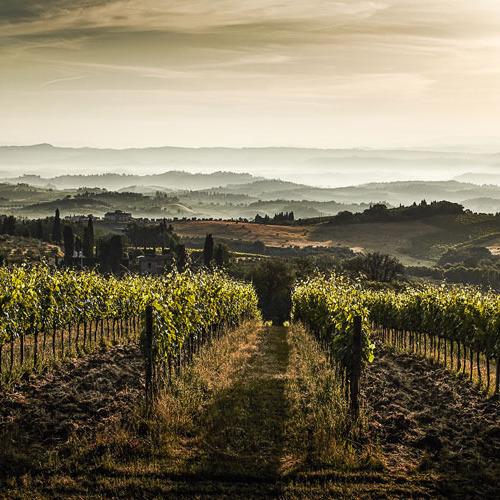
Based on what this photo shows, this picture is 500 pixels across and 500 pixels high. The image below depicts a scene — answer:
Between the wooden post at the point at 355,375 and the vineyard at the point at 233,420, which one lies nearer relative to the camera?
the vineyard at the point at 233,420

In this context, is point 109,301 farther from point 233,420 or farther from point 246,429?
point 246,429

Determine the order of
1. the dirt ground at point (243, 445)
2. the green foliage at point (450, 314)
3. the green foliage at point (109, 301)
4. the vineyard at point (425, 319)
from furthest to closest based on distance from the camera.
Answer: the green foliage at point (450, 314) → the green foliage at point (109, 301) → the vineyard at point (425, 319) → the dirt ground at point (243, 445)

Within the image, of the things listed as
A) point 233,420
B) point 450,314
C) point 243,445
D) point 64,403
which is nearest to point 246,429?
point 233,420

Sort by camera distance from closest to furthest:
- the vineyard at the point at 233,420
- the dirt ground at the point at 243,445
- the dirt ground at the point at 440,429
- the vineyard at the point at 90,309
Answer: the dirt ground at the point at 243,445 → the vineyard at the point at 233,420 → the dirt ground at the point at 440,429 → the vineyard at the point at 90,309

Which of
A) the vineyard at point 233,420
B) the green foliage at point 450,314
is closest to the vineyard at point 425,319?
the green foliage at point 450,314

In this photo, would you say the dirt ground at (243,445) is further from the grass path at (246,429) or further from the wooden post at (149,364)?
the wooden post at (149,364)

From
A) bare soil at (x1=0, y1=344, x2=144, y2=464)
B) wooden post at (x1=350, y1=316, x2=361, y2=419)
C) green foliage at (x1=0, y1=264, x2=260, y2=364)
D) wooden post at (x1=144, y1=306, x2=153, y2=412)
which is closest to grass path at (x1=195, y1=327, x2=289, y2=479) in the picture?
wooden post at (x1=144, y1=306, x2=153, y2=412)

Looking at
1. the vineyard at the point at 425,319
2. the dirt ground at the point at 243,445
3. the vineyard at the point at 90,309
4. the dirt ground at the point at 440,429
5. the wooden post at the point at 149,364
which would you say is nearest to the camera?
the dirt ground at the point at 243,445

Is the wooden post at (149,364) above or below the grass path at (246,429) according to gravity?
above

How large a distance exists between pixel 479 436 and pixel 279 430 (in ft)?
13.0

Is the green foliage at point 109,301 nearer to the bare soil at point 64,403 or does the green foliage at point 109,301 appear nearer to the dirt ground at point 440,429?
the bare soil at point 64,403

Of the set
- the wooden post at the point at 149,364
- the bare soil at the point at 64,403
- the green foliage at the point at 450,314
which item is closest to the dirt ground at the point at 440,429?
the green foliage at the point at 450,314

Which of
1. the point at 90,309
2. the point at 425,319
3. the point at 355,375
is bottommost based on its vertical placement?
the point at 425,319

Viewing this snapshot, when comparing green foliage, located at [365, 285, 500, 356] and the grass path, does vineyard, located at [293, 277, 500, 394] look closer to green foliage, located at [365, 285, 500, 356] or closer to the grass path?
green foliage, located at [365, 285, 500, 356]
